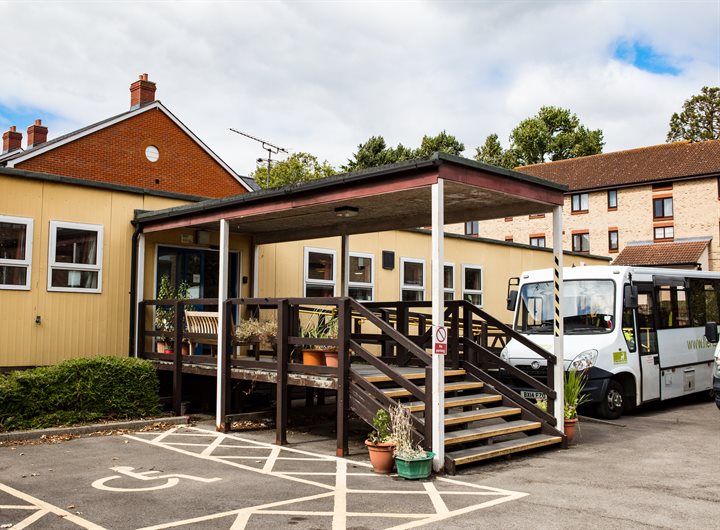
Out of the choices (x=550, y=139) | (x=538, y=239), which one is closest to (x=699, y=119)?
(x=550, y=139)

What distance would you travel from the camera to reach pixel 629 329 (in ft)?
40.4

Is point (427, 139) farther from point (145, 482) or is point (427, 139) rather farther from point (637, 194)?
point (145, 482)

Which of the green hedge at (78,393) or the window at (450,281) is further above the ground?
the window at (450,281)

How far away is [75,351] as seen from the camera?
1129 cm

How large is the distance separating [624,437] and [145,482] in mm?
6701

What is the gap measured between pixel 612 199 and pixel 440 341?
40.7 metres

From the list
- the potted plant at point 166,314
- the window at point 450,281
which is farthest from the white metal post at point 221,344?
the window at point 450,281

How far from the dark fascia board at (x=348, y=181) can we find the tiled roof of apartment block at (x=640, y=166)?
36.9 meters

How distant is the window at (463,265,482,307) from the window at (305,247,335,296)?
13.5ft

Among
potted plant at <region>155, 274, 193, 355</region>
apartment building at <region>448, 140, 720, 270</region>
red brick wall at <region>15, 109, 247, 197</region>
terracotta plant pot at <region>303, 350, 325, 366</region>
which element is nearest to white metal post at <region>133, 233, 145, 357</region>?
potted plant at <region>155, 274, 193, 355</region>

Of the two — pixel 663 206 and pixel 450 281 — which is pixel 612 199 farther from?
pixel 450 281

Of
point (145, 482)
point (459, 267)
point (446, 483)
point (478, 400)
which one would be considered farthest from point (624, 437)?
point (459, 267)

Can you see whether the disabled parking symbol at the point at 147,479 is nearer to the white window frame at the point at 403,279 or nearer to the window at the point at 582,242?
the white window frame at the point at 403,279

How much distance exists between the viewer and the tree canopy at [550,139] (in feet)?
Result: 188
